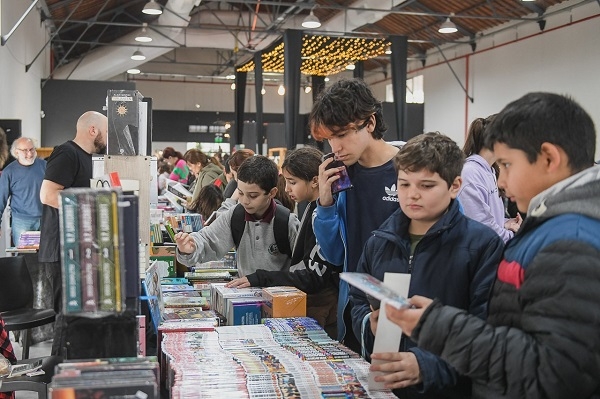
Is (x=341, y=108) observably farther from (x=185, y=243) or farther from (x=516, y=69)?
(x=516, y=69)

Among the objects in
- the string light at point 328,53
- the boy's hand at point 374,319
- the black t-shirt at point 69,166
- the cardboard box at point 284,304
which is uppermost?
the string light at point 328,53

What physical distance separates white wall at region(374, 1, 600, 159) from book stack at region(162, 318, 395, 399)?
31.2 ft

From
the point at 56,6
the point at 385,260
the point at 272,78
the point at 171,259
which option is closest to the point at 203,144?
the point at 272,78

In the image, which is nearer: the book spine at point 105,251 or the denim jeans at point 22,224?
the book spine at point 105,251

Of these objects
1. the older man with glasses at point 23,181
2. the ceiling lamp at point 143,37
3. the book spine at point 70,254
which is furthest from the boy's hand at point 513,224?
the ceiling lamp at point 143,37

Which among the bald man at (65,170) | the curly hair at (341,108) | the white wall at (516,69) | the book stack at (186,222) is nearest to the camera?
the curly hair at (341,108)

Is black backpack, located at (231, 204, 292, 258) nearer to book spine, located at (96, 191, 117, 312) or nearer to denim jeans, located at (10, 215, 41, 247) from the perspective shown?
book spine, located at (96, 191, 117, 312)

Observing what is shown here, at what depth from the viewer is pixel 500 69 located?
17.8 m

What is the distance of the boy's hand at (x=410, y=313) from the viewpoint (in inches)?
60.2

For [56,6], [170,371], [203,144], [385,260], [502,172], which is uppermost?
[56,6]

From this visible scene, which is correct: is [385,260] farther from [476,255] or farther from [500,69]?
[500,69]

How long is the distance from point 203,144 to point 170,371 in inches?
1035

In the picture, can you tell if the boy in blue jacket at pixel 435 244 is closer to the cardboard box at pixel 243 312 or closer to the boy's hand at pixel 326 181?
the boy's hand at pixel 326 181

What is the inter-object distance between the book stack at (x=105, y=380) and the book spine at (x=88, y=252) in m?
0.14
